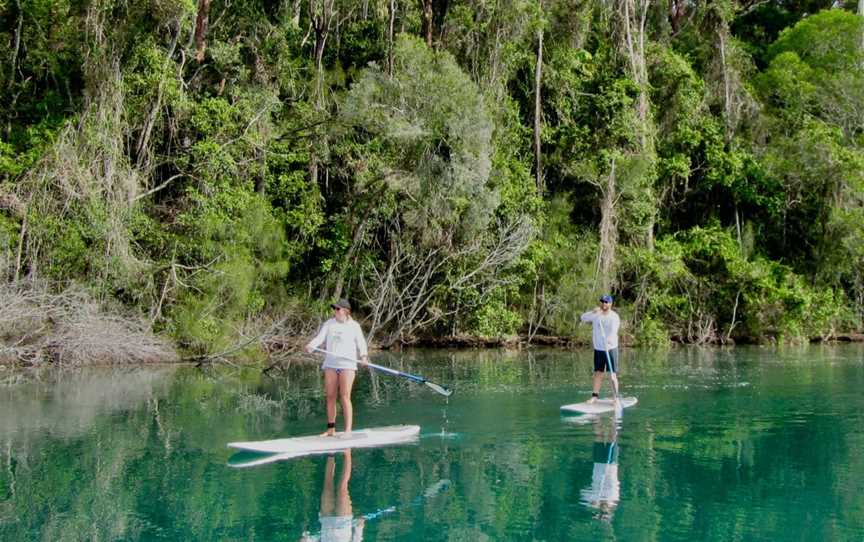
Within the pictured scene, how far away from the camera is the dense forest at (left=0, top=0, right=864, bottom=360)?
74.3 ft

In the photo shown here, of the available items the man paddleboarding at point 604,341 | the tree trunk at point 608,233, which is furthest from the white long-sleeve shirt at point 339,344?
the tree trunk at point 608,233

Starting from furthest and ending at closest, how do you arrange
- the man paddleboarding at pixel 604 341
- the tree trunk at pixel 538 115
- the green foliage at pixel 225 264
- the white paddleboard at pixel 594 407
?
the tree trunk at pixel 538 115 → the green foliage at pixel 225 264 → the man paddleboarding at pixel 604 341 → the white paddleboard at pixel 594 407

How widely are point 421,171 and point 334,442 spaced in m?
15.9

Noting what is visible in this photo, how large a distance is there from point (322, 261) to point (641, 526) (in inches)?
788

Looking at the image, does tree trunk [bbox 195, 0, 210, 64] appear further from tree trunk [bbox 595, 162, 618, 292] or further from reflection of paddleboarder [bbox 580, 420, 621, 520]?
reflection of paddleboarder [bbox 580, 420, 621, 520]

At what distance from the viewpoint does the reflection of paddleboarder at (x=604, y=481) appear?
7.88 metres

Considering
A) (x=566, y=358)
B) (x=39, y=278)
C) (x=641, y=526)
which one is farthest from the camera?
(x=566, y=358)

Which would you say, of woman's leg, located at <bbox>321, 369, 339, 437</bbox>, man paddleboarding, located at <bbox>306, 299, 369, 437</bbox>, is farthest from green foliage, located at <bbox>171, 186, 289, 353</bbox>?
man paddleboarding, located at <bbox>306, 299, 369, 437</bbox>

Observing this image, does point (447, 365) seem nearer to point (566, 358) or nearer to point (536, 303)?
point (566, 358)

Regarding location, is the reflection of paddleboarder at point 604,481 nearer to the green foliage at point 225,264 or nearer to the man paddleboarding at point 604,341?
the man paddleboarding at point 604,341

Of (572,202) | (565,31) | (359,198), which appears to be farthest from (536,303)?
(565,31)

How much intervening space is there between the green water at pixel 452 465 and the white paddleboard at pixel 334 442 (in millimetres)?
254

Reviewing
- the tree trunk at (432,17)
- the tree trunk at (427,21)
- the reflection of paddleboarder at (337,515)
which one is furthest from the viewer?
the tree trunk at (432,17)

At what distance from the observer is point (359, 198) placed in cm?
2705
